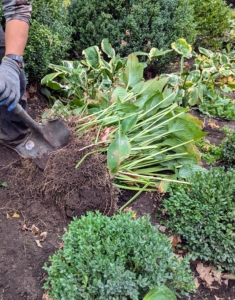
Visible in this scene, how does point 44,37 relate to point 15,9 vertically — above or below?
below

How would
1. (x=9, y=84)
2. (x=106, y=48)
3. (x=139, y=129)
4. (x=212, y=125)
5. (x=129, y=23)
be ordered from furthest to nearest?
(x=129, y=23), (x=212, y=125), (x=106, y=48), (x=139, y=129), (x=9, y=84)

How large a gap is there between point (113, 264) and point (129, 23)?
2894mm

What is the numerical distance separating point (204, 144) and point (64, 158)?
139cm

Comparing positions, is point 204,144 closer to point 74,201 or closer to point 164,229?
point 164,229

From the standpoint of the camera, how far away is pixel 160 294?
5.80 ft

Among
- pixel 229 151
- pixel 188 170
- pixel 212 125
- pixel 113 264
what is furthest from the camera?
pixel 212 125

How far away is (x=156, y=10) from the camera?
3980 millimetres

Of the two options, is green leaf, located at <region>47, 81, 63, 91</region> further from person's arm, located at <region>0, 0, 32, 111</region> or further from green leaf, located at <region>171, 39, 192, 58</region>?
green leaf, located at <region>171, 39, 192, 58</region>

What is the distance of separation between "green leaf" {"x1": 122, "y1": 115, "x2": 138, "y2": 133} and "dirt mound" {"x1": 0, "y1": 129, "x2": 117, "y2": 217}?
27 centimetres

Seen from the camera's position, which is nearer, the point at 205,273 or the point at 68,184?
the point at 205,273

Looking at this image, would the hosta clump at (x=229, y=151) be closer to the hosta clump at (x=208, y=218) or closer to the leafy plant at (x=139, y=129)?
the leafy plant at (x=139, y=129)

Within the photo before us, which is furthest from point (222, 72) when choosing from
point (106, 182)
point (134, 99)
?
point (106, 182)

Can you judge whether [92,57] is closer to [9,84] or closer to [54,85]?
[54,85]

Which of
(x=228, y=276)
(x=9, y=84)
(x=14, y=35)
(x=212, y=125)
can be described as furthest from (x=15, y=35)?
(x=212, y=125)
